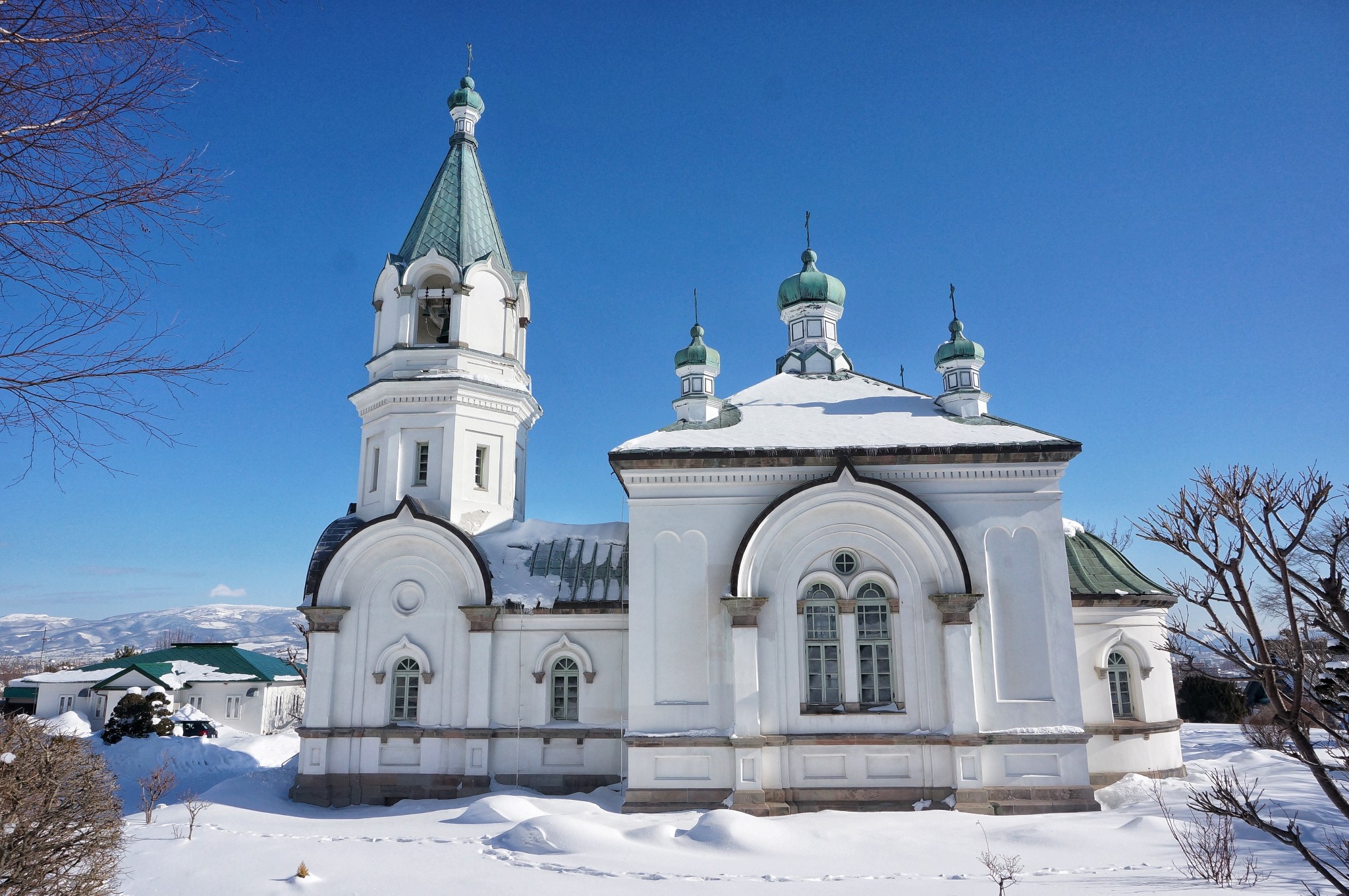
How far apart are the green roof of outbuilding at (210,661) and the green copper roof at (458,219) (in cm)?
2540

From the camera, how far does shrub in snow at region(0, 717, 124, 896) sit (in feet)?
24.0

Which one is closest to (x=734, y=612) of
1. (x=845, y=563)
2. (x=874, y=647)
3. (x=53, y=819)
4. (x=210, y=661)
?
(x=845, y=563)

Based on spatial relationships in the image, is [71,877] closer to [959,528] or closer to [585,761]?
[585,761]

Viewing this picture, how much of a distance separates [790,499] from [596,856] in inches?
271

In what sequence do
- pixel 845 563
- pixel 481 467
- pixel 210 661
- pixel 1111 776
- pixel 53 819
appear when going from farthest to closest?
pixel 210 661 → pixel 481 467 → pixel 1111 776 → pixel 845 563 → pixel 53 819

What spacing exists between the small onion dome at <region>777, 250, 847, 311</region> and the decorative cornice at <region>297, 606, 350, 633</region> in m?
13.0

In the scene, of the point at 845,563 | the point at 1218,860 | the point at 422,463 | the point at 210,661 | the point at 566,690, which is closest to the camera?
the point at 1218,860

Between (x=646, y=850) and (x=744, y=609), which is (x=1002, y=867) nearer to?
(x=646, y=850)

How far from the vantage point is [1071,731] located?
569 inches

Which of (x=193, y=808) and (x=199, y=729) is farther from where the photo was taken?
(x=199, y=729)

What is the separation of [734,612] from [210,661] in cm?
3276

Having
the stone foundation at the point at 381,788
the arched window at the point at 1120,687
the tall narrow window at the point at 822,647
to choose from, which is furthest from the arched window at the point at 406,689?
the arched window at the point at 1120,687

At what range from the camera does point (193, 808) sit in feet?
43.8

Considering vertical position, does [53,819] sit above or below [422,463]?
below
